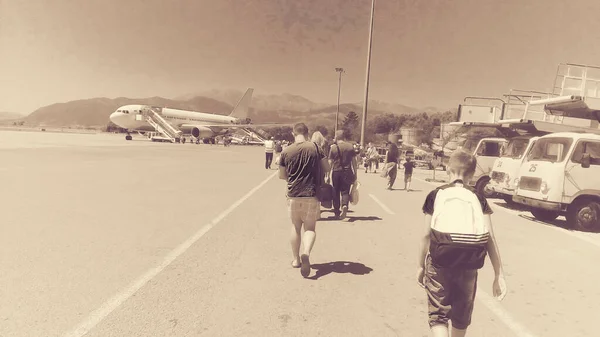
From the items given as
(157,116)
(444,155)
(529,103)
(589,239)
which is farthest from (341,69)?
(589,239)

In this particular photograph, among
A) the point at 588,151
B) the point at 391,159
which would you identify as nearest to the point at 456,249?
the point at 588,151

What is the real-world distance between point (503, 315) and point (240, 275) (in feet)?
9.32

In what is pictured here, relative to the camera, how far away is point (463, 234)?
8.29 ft

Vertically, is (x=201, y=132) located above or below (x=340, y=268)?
above

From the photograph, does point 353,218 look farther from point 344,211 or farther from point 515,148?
point 515,148

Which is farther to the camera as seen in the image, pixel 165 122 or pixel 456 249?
pixel 165 122

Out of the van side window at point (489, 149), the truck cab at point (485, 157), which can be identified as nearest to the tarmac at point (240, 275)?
the truck cab at point (485, 157)

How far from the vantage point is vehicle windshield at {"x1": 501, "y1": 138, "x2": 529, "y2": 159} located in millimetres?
12790

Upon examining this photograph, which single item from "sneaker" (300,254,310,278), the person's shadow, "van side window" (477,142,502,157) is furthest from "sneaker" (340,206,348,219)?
"van side window" (477,142,502,157)

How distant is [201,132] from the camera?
2311 inches

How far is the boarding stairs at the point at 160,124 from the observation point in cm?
5602

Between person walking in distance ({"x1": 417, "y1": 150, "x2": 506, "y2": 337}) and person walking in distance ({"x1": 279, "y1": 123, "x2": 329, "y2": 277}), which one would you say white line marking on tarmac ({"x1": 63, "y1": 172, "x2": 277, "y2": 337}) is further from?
person walking in distance ({"x1": 417, "y1": 150, "x2": 506, "y2": 337})

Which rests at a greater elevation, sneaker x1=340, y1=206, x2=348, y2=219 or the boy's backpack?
the boy's backpack

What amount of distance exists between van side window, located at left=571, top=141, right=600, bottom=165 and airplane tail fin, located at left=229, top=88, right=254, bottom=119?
70795 mm
